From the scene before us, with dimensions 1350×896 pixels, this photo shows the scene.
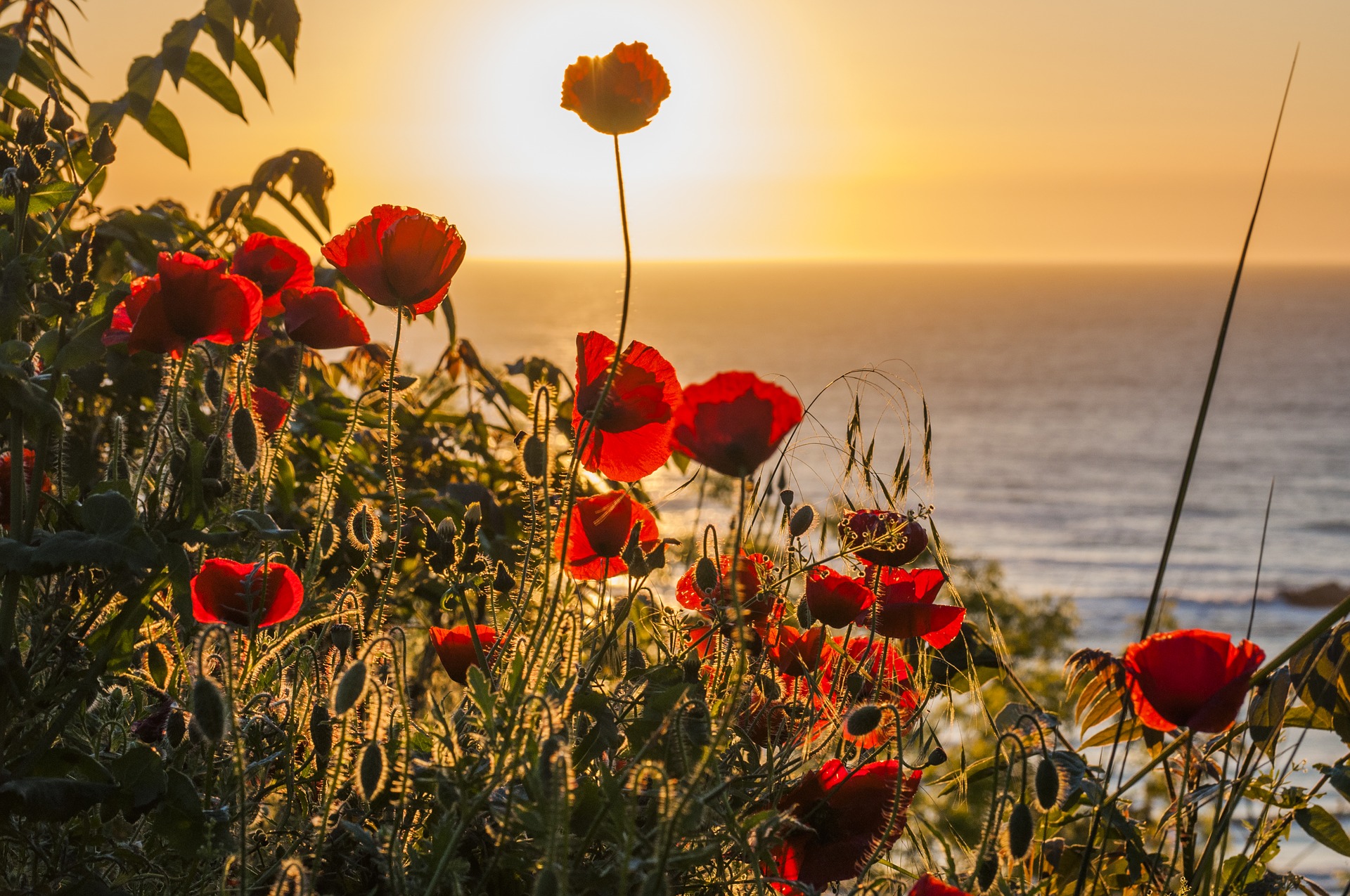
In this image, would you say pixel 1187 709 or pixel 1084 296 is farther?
pixel 1084 296

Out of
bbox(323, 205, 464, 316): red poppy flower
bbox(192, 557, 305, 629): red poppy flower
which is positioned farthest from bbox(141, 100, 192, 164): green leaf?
bbox(192, 557, 305, 629): red poppy flower

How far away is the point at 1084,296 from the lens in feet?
484

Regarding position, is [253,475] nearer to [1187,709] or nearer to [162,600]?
[162,600]

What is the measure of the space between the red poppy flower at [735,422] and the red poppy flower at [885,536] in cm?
21

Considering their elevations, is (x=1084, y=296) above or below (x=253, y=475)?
above

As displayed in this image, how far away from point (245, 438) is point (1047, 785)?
0.77 metres

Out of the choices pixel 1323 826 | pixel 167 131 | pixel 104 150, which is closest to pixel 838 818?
pixel 1323 826

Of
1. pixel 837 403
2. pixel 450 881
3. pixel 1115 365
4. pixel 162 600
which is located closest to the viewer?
pixel 450 881

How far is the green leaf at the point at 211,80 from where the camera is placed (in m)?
1.71

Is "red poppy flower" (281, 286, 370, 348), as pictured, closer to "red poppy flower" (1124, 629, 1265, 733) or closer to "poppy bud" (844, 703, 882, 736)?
"poppy bud" (844, 703, 882, 736)

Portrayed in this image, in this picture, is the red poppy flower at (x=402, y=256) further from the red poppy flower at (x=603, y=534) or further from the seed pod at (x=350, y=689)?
the seed pod at (x=350, y=689)

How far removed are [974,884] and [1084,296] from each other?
158 metres

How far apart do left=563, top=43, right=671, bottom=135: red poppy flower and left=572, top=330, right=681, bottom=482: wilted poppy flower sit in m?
0.18

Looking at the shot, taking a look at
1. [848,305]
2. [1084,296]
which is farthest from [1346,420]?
[1084,296]
